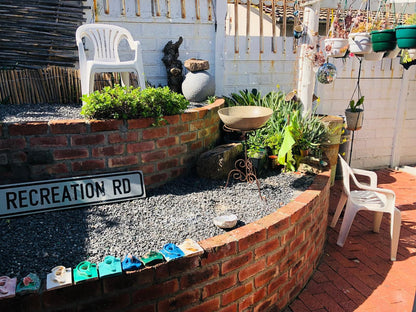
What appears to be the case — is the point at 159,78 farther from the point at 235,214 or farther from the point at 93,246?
the point at 93,246

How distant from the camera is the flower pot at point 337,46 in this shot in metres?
3.32

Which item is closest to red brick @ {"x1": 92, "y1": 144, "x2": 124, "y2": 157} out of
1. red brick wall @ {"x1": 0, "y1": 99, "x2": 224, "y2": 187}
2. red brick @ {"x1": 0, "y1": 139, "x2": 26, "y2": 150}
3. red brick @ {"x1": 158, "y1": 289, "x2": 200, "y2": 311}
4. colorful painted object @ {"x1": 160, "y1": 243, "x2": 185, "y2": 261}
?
red brick wall @ {"x1": 0, "y1": 99, "x2": 224, "y2": 187}

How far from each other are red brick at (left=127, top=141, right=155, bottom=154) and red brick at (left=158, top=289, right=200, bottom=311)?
4.58 feet

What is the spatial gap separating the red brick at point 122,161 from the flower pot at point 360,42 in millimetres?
2141

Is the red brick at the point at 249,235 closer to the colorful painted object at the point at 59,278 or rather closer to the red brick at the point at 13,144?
the colorful painted object at the point at 59,278

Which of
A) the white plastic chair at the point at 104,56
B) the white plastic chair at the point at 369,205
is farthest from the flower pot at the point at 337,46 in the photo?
the white plastic chair at the point at 104,56

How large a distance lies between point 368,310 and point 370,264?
2.32ft

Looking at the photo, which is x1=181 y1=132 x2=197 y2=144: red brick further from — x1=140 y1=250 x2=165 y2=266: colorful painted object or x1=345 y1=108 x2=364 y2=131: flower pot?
x1=345 y1=108 x2=364 y2=131: flower pot

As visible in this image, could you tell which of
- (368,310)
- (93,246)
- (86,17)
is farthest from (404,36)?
(86,17)

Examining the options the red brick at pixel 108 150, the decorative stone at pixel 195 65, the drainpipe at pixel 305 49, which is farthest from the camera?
the decorative stone at pixel 195 65

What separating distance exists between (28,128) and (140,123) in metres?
0.88

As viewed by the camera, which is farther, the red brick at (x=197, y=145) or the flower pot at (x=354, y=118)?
the flower pot at (x=354, y=118)

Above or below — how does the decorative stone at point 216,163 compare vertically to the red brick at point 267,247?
above

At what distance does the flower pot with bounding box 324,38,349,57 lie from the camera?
3321 millimetres
